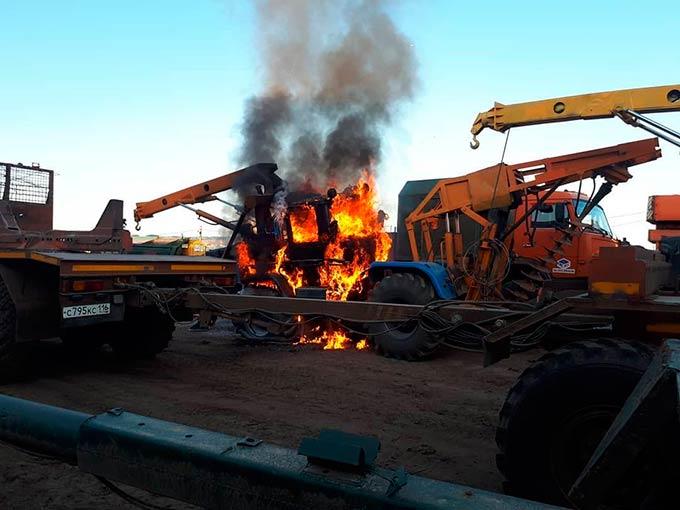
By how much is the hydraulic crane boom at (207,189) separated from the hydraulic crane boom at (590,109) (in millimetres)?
3888

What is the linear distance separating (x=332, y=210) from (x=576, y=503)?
910cm

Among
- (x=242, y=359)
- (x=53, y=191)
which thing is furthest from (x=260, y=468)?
(x=53, y=191)

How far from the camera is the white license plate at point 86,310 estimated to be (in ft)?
19.8

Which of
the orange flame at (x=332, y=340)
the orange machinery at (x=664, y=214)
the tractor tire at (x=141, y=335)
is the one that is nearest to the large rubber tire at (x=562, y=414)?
the tractor tire at (x=141, y=335)

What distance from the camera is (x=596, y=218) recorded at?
10.4 m

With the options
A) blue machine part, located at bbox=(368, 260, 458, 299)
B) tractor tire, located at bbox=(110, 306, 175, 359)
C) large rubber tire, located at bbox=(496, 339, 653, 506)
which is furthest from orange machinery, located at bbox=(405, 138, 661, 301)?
large rubber tire, located at bbox=(496, 339, 653, 506)

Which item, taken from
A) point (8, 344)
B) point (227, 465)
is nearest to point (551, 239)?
point (8, 344)

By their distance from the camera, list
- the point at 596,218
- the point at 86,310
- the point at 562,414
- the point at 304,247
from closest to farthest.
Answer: the point at 562,414
the point at 86,310
the point at 596,218
the point at 304,247

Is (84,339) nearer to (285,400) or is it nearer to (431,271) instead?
(285,400)

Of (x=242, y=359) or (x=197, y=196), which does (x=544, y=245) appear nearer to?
(x=242, y=359)

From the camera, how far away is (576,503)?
6.59ft

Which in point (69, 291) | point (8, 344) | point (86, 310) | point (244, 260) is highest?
point (244, 260)

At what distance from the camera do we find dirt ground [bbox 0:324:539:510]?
3.98m

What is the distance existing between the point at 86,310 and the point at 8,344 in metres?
0.96
